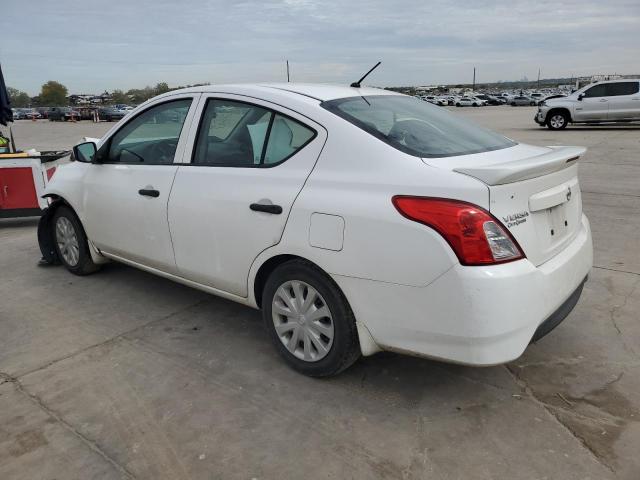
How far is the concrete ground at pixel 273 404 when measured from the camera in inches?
92.9

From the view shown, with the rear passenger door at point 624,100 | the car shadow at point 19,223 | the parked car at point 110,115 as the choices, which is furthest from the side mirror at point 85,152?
the parked car at point 110,115

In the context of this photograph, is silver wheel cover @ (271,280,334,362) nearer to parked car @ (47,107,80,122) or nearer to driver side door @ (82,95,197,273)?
driver side door @ (82,95,197,273)

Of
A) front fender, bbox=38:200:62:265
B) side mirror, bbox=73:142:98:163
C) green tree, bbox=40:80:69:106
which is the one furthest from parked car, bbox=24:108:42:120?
side mirror, bbox=73:142:98:163

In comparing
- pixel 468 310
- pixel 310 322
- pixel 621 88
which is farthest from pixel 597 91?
pixel 468 310

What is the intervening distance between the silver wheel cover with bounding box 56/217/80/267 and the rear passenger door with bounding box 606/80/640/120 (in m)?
19.1

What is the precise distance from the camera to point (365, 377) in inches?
120

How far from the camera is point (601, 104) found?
18.8 metres

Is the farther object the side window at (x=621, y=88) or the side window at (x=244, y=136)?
the side window at (x=621, y=88)

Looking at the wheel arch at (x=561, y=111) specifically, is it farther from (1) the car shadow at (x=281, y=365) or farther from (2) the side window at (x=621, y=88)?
(1) the car shadow at (x=281, y=365)

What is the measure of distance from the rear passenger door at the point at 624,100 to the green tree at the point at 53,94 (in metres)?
105

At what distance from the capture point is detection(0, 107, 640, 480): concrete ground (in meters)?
2.36

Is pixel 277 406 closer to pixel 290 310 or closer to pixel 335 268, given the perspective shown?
pixel 290 310

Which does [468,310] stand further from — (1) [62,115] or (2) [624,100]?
(1) [62,115]

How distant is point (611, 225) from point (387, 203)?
4.74 m
